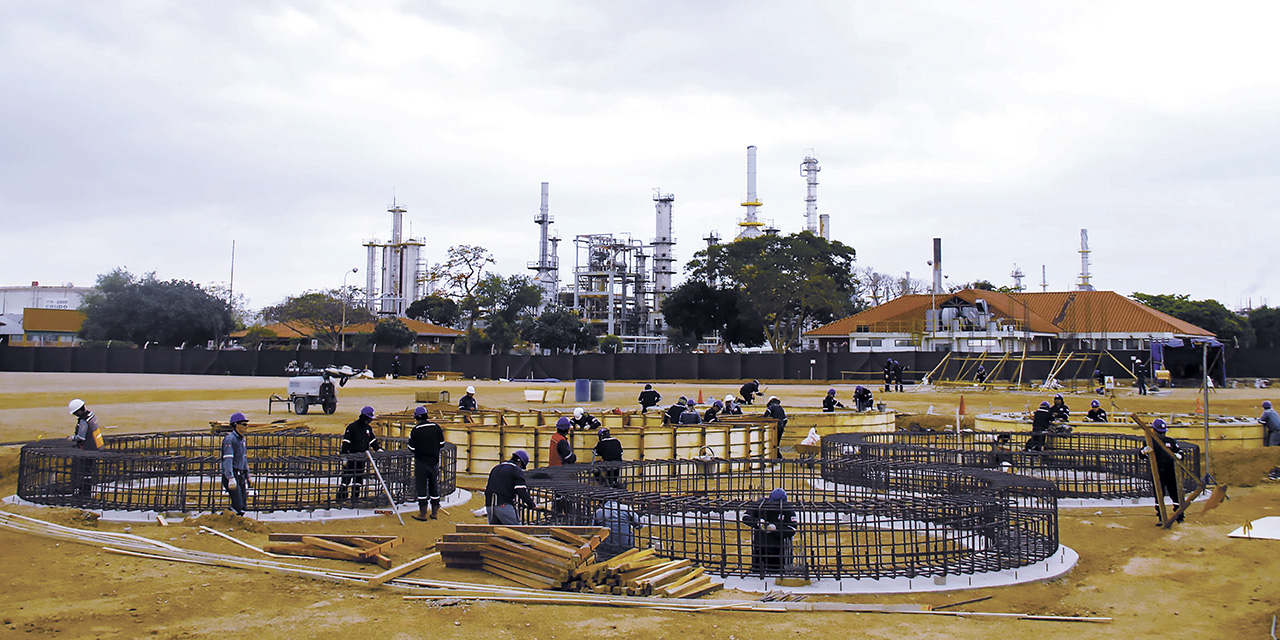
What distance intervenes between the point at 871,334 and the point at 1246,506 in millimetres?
56749

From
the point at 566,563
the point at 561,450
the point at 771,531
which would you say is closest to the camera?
the point at 566,563

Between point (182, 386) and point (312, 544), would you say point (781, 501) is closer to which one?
point (312, 544)

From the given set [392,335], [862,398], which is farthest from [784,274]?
[862,398]

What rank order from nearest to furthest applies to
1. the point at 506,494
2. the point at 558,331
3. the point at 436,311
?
the point at 506,494, the point at 558,331, the point at 436,311

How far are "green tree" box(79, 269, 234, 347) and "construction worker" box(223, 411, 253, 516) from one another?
68635 millimetres

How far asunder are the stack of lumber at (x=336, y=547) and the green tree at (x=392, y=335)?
237ft

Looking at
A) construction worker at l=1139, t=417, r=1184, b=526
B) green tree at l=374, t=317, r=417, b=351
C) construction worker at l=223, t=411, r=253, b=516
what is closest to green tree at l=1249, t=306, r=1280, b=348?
green tree at l=374, t=317, r=417, b=351

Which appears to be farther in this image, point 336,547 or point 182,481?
point 182,481

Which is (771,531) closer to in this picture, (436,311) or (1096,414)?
(1096,414)

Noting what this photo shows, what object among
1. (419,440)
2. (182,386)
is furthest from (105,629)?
(182,386)

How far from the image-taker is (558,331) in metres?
83.2

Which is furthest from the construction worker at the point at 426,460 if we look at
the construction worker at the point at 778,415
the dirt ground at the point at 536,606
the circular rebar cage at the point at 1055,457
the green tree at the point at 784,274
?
the green tree at the point at 784,274

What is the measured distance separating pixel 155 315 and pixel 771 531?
2971 inches

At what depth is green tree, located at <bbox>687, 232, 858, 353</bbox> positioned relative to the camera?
69.5m
